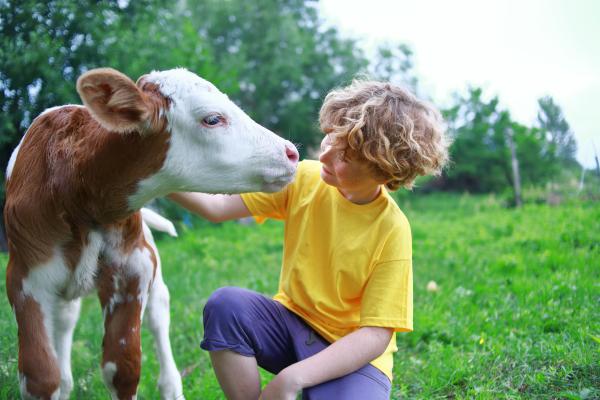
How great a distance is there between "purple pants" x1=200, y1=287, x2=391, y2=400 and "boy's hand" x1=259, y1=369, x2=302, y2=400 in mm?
158

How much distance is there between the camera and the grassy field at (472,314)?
2.86 metres

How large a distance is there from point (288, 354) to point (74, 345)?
147 centimetres

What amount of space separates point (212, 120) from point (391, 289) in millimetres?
913

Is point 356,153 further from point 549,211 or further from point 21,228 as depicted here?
point 549,211

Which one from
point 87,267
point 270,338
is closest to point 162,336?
point 270,338

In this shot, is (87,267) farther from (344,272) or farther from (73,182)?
(344,272)

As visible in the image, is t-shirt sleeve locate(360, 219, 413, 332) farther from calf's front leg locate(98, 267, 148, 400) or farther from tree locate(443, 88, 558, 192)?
A: tree locate(443, 88, 558, 192)

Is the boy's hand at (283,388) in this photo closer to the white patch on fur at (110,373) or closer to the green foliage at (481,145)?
the white patch on fur at (110,373)

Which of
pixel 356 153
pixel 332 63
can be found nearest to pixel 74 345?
pixel 356 153

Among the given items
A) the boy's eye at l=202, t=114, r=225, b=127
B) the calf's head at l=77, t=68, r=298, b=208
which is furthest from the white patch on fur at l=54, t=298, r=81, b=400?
the boy's eye at l=202, t=114, r=225, b=127

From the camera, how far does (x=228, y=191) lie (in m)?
2.21

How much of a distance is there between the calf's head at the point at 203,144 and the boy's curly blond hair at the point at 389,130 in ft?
1.03

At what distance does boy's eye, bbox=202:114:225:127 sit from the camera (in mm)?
2119

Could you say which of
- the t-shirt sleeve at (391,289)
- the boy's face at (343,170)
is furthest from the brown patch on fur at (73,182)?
the t-shirt sleeve at (391,289)
